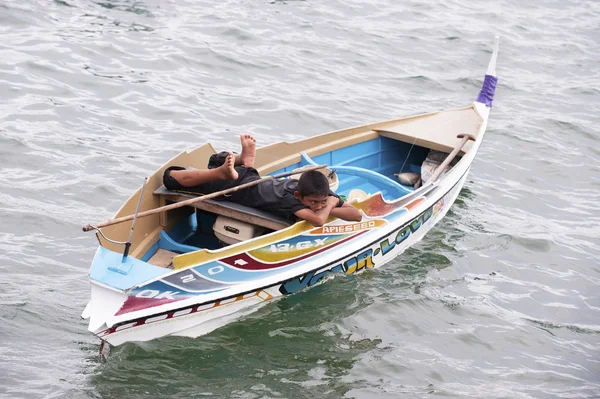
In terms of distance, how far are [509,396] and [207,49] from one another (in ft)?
32.6

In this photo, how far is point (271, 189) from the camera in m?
7.52

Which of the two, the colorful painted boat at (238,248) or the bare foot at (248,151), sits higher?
the bare foot at (248,151)

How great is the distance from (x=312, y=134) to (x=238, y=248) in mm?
6048

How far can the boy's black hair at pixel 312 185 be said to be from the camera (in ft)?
23.8

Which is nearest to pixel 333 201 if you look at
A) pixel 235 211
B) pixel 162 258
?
pixel 235 211

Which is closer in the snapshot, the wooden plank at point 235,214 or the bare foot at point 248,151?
the wooden plank at point 235,214

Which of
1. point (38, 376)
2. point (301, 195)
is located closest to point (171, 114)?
point (301, 195)

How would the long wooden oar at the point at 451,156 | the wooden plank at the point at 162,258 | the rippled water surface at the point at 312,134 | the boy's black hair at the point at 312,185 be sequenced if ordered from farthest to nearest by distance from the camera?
the long wooden oar at the point at 451,156, the wooden plank at the point at 162,258, the boy's black hair at the point at 312,185, the rippled water surface at the point at 312,134

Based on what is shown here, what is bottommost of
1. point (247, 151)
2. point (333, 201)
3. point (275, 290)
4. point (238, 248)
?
point (275, 290)

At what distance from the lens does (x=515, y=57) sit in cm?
1744

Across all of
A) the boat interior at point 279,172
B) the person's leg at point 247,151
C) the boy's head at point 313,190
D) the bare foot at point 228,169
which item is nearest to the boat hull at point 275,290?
the boat interior at point 279,172

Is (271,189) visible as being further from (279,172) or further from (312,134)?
(312,134)

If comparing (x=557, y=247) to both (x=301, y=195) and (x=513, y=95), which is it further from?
(x=513, y=95)

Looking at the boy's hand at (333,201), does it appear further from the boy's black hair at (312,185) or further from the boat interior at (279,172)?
the boat interior at (279,172)
